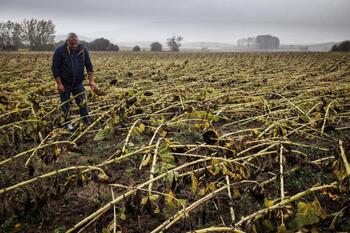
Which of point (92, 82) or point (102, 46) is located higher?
point (102, 46)

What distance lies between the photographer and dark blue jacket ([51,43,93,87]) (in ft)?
19.0

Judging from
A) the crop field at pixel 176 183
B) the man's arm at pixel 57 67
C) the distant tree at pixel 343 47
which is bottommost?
the crop field at pixel 176 183

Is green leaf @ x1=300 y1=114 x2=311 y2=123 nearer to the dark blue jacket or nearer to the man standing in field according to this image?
the man standing in field

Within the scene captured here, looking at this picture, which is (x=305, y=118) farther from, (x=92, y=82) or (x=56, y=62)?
(x=56, y=62)

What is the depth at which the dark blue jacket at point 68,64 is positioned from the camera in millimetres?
5801

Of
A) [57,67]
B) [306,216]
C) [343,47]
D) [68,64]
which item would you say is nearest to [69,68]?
[68,64]

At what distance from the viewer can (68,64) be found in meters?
5.90

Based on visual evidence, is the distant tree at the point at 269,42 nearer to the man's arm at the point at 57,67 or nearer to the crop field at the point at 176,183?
the man's arm at the point at 57,67

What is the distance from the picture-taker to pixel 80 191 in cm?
362

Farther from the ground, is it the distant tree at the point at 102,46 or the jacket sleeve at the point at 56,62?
the distant tree at the point at 102,46

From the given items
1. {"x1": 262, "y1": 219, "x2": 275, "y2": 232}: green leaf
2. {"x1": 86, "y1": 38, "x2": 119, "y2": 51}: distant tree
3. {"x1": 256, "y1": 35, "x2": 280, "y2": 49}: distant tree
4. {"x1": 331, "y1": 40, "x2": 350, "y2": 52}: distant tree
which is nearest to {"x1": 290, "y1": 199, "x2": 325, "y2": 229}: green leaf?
{"x1": 262, "y1": 219, "x2": 275, "y2": 232}: green leaf

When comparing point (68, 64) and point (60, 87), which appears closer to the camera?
point (60, 87)

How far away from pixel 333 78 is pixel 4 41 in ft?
232

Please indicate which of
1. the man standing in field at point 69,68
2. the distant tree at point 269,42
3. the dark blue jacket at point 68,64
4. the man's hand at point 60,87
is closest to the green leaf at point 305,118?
the man standing in field at point 69,68
